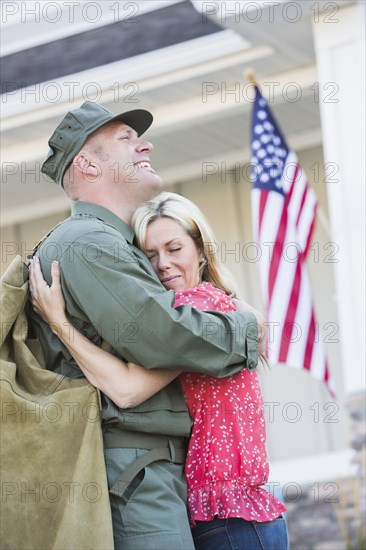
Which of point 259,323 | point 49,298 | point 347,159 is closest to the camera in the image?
point 49,298

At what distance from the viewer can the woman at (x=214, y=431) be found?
3404 mm

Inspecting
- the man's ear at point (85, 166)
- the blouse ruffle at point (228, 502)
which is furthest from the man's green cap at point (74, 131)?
the blouse ruffle at point (228, 502)

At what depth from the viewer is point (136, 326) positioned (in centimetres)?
334

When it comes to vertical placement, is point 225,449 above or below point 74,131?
below

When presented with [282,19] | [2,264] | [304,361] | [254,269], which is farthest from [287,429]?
[282,19]

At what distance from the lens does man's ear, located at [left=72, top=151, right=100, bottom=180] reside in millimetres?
3795

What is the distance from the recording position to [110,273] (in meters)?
3.40

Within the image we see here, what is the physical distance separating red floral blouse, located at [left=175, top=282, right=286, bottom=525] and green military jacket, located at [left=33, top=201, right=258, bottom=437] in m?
0.07

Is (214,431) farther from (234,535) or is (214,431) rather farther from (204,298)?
(204,298)

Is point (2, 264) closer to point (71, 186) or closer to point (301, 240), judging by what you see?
point (301, 240)

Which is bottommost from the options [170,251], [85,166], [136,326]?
[136,326]

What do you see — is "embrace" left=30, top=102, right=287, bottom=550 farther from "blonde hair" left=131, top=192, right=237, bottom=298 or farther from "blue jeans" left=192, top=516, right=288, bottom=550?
"blonde hair" left=131, top=192, right=237, bottom=298

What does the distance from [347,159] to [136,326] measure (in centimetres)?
474

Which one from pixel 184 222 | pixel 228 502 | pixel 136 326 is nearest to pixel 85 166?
pixel 184 222
